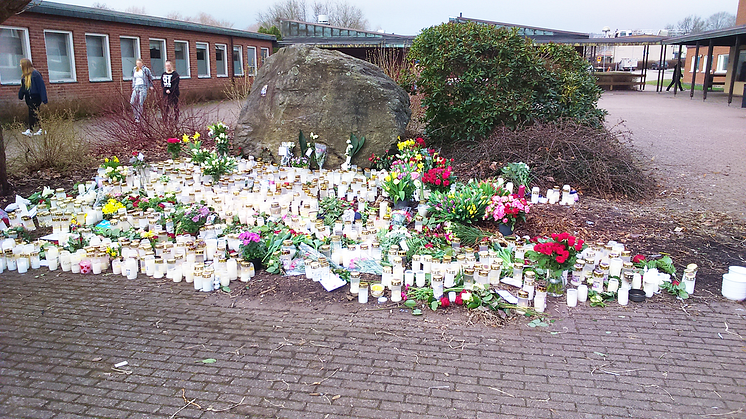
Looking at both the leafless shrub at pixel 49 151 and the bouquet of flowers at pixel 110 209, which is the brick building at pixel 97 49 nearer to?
the leafless shrub at pixel 49 151

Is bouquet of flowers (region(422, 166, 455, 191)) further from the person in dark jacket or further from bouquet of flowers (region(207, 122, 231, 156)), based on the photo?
the person in dark jacket

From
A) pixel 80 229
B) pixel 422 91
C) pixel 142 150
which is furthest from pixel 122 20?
pixel 80 229

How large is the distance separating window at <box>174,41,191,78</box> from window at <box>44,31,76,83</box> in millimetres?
6299

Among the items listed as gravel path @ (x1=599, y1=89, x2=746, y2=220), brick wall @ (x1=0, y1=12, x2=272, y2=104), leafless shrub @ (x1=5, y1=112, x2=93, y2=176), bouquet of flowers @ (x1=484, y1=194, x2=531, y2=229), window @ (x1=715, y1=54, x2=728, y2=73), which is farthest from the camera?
window @ (x1=715, y1=54, x2=728, y2=73)

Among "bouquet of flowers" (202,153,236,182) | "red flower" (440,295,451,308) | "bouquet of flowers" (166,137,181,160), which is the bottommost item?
"red flower" (440,295,451,308)

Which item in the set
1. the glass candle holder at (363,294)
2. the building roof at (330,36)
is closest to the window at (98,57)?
the building roof at (330,36)

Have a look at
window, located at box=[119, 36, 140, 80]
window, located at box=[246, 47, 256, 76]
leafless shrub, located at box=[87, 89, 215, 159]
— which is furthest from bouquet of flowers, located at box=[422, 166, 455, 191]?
window, located at box=[246, 47, 256, 76]

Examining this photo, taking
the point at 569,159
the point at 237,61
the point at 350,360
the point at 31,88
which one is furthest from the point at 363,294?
the point at 237,61

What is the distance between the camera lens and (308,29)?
39094 mm

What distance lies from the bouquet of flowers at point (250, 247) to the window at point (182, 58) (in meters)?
21.3

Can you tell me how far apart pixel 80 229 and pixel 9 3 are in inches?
101

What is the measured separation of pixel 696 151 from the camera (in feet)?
34.5

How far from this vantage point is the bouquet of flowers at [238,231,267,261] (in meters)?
4.84

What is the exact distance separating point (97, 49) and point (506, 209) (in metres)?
18.3
